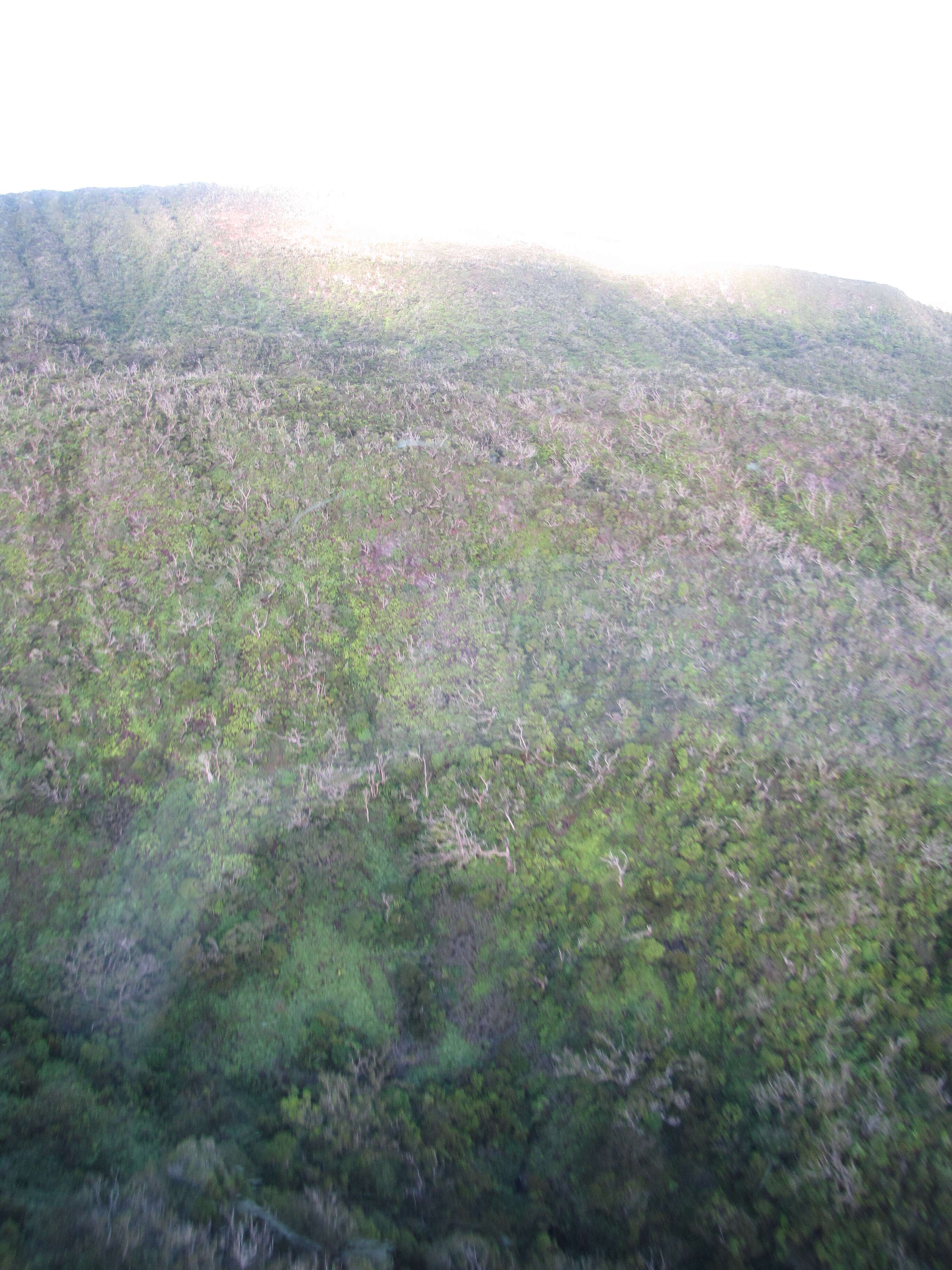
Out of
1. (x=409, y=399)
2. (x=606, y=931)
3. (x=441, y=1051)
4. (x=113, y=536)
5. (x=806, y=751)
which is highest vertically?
(x=409, y=399)

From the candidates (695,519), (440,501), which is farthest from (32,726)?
(695,519)

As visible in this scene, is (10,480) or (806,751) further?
(10,480)

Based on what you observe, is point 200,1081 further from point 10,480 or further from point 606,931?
point 10,480

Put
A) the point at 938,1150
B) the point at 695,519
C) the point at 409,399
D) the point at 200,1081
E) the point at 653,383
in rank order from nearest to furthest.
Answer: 1. the point at 938,1150
2. the point at 200,1081
3. the point at 695,519
4. the point at 409,399
5. the point at 653,383

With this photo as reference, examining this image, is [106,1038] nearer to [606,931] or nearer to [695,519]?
[606,931]

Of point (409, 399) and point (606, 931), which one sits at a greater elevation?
point (409, 399)

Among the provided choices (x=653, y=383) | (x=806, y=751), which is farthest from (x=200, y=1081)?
(x=653, y=383)

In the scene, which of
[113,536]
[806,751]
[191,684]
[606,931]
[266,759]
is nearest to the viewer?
[606,931]
